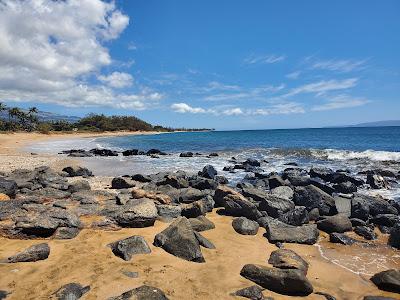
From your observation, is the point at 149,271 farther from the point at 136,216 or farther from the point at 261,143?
the point at 261,143

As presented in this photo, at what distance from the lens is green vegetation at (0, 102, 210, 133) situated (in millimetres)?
91875

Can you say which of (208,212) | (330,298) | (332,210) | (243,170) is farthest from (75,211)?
(243,170)

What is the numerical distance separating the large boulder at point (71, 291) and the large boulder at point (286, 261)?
13.3ft

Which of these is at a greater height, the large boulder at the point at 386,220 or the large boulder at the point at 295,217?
the large boulder at the point at 295,217

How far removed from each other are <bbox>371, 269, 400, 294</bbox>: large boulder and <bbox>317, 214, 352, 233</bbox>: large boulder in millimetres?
3501

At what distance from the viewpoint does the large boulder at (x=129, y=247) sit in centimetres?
747

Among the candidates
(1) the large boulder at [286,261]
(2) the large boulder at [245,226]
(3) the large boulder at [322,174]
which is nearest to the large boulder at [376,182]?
(3) the large boulder at [322,174]

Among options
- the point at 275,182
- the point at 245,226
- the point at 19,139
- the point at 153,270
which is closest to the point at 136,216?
the point at 153,270

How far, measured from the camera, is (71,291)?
19.3 feet

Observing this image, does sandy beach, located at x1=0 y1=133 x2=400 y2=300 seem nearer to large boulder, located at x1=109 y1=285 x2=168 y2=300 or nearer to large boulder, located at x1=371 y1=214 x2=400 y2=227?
large boulder, located at x1=109 y1=285 x2=168 y2=300


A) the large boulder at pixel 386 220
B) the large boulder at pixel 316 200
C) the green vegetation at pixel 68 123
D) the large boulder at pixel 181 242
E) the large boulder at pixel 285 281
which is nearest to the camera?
the large boulder at pixel 285 281

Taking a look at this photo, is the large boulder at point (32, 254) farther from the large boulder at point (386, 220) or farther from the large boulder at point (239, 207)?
the large boulder at point (386, 220)

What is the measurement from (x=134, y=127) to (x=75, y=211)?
131035mm

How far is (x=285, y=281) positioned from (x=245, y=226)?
3539 millimetres
